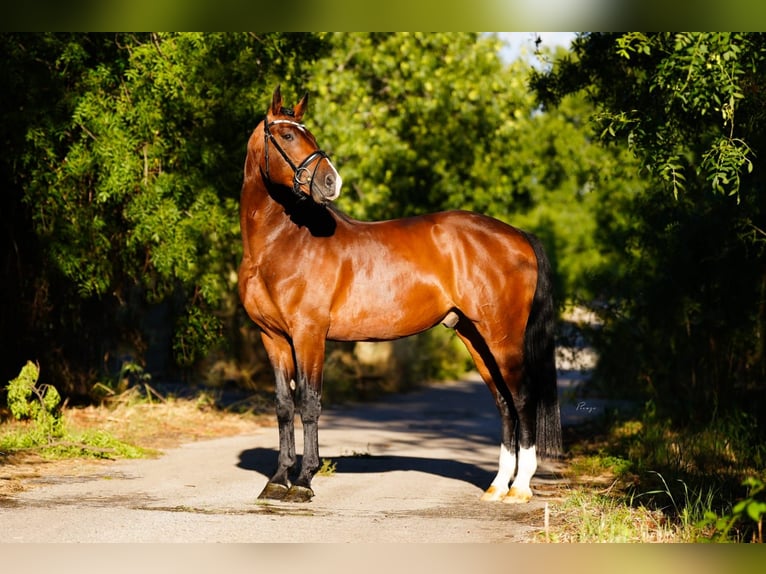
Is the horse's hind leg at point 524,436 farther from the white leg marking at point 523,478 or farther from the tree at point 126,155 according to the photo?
the tree at point 126,155

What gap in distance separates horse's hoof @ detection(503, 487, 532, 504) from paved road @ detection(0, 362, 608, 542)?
9 cm

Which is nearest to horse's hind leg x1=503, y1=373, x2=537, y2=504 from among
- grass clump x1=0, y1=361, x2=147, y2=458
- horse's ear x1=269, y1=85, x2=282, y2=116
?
horse's ear x1=269, y1=85, x2=282, y2=116

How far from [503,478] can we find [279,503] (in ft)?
6.00

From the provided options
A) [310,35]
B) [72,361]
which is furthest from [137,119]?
[72,361]

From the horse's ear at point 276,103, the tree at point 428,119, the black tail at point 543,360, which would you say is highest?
the tree at point 428,119

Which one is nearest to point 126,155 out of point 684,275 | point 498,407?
point 498,407

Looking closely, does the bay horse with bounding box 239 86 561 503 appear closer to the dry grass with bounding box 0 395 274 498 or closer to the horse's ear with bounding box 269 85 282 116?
the horse's ear with bounding box 269 85 282 116

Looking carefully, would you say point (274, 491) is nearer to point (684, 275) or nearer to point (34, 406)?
point (34, 406)

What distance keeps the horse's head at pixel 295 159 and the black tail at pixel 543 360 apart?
1.98 meters

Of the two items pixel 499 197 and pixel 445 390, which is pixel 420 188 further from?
pixel 445 390

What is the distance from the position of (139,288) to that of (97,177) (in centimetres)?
339

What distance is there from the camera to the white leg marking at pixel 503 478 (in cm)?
866

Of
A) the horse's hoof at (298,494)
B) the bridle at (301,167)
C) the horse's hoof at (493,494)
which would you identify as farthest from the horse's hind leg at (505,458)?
the bridle at (301,167)

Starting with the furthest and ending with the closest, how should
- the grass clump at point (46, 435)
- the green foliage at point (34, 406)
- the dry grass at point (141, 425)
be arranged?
the green foliage at point (34, 406)
the grass clump at point (46, 435)
the dry grass at point (141, 425)
